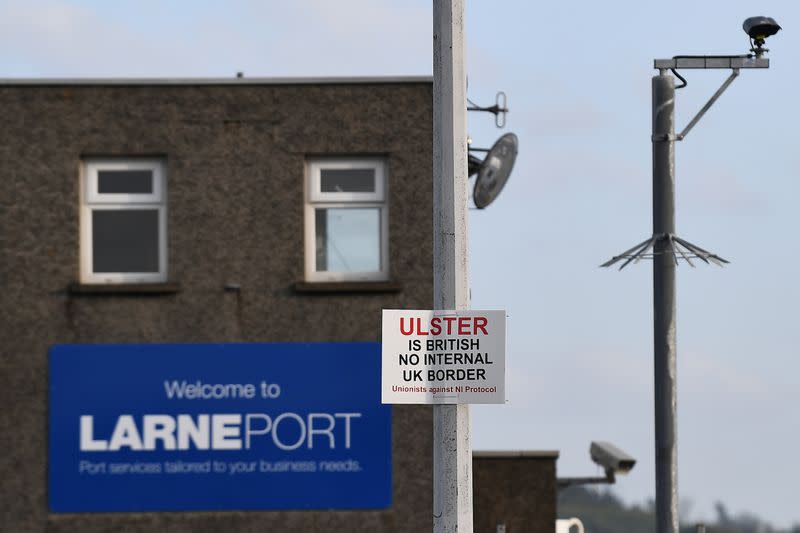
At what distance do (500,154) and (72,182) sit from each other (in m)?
5.46

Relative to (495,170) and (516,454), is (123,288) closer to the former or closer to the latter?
(495,170)

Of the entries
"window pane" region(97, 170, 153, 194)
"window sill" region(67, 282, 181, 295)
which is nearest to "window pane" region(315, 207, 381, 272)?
"window sill" region(67, 282, 181, 295)

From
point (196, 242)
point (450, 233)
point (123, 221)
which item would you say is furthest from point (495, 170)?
point (450, 233)

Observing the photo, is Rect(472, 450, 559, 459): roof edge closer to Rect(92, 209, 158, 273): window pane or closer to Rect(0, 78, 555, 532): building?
Rect(0, 78, 555, 532): building

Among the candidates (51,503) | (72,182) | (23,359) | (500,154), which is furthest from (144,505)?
(500,154)

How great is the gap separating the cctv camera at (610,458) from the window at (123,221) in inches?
331

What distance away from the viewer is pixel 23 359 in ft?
60.5

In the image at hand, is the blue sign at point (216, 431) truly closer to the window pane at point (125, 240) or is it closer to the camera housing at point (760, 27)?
the window pane at point (125, 240)

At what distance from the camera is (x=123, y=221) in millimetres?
18703

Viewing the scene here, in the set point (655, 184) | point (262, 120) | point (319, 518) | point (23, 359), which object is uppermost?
point (262, 120)

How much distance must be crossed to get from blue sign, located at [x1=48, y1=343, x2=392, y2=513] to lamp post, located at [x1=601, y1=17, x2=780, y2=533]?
5477 millimetres

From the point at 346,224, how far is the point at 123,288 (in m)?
2.90

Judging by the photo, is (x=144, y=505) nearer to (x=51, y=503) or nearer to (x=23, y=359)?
(x=51, y=503)

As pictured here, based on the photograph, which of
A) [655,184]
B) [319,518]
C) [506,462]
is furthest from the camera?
[506,462]
